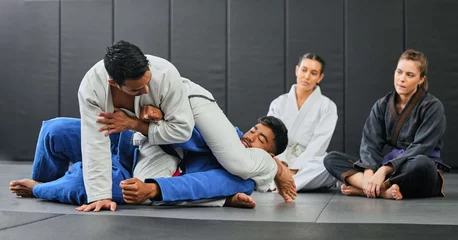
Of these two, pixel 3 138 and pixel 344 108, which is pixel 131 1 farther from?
pixel 344 108

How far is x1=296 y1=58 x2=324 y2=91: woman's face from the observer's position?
436 cm

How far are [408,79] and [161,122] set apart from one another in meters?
1.67

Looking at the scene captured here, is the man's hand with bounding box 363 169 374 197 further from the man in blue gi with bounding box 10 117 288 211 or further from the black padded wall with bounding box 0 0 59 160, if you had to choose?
the black padded wall with bounding box 0 0 59 160

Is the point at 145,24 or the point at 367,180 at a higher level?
the point at 145,24

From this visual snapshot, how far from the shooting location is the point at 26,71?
6332mm

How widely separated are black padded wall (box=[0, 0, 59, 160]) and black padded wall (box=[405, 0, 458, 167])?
11.8ft

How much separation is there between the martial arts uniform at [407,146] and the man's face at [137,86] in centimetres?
168

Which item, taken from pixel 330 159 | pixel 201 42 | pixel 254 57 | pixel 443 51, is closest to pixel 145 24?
pixel 201 42

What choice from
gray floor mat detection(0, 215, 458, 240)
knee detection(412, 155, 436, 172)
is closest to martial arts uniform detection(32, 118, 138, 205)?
gray floor mat detection(0, 215, 458, 240)

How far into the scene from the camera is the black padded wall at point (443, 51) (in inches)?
220

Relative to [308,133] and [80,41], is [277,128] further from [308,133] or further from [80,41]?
[80,41]

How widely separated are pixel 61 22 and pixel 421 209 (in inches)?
A: 179

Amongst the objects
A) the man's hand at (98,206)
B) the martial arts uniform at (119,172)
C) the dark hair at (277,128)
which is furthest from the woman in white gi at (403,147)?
the man's hand at (98,206)

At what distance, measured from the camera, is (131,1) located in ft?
20.2
